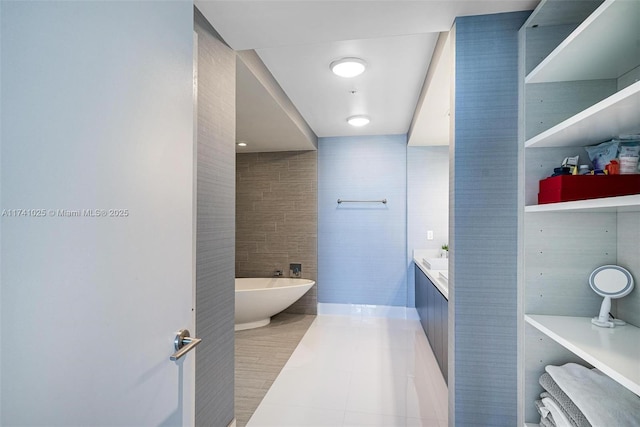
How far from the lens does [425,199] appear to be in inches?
162

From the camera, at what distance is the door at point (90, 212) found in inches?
20.8

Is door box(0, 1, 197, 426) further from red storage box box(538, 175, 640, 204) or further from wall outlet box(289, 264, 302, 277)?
wall outlet box(289, 264, 302, 277)

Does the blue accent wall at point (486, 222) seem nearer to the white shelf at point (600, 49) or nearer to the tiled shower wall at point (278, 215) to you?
the white shelf at point (600, 49)

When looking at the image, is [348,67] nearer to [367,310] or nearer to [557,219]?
[557,219]

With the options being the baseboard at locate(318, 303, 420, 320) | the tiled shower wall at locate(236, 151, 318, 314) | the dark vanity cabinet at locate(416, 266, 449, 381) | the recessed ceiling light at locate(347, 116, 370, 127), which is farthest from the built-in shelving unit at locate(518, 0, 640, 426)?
the tiled shower wall at locate(236, 151, 318, 314)

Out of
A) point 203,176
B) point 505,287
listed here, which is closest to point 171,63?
point 203,176

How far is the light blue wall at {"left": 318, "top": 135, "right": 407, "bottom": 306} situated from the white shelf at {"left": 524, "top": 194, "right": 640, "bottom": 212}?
2.78m

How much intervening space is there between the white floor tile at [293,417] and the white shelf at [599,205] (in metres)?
1.71

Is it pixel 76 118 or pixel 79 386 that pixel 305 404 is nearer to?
pixel 79 386

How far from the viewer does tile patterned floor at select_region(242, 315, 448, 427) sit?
2018mm

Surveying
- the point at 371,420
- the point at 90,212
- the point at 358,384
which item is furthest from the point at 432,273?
the point at 90,212

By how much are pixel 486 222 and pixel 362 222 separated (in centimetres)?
274

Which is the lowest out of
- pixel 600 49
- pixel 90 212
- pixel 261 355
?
pixel 261 355

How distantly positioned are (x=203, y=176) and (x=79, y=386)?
3.52 ft
